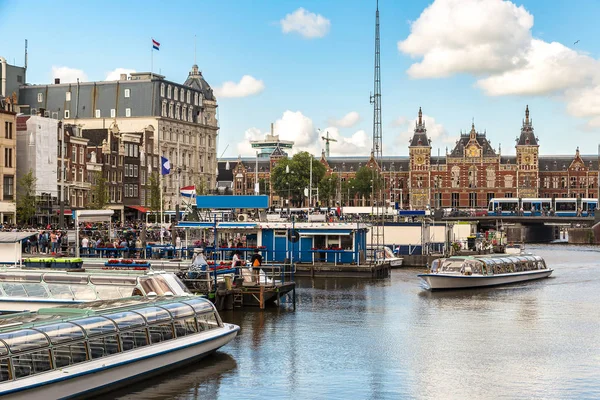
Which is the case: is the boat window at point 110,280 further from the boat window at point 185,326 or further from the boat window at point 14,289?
the boat window at point 185,326

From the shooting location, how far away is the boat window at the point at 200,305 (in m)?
32.0

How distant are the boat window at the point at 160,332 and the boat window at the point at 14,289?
10418mm

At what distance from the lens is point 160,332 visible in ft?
A: 97.2

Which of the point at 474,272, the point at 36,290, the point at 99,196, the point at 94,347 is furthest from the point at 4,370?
the point at 99,196

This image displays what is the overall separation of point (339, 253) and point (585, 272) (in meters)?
23.4

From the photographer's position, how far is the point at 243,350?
35000 millimetres

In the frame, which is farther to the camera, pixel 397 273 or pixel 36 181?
pixel 36 181

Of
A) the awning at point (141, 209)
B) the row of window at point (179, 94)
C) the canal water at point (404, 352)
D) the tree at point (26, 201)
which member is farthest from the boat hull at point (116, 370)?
the row of window at point (179, 94)

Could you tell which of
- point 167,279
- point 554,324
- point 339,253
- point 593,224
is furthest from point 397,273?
point 593,224

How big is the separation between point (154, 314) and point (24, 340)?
20.0 feet

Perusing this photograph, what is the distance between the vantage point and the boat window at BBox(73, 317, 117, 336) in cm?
2627

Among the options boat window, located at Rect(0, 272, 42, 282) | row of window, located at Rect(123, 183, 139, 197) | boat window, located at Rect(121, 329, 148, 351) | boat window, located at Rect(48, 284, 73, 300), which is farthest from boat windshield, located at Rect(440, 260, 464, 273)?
row of window, located at Rect(123, 183, 139, 197)

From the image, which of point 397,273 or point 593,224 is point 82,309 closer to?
point 397,273

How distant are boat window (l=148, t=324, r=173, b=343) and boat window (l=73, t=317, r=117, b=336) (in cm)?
196
